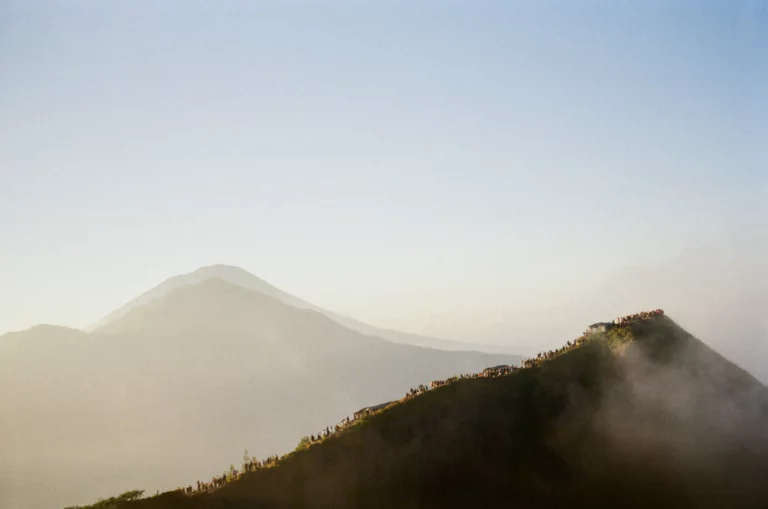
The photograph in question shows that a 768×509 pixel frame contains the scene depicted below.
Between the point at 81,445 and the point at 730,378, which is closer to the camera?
the point at 730,378

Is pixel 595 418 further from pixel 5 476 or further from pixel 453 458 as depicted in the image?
pixel 5 476

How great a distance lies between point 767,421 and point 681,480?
1124cm

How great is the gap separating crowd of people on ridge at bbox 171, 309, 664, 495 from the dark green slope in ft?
2.18

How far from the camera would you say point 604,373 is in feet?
145

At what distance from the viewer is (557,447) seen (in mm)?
38625

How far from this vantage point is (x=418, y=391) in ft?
137

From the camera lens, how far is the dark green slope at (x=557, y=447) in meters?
34.2

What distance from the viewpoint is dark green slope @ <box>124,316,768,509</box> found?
34.2 meters

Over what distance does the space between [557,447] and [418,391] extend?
1043 cm

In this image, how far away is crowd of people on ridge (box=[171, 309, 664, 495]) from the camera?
33562 mm

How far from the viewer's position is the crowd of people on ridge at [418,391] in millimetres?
33562

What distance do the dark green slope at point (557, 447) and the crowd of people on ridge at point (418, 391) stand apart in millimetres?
664

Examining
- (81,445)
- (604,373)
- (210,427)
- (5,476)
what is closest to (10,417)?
(81,445)

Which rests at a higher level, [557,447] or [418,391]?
[418,391]
